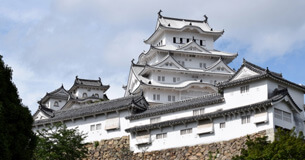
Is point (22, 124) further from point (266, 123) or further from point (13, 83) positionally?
point (266, 123)

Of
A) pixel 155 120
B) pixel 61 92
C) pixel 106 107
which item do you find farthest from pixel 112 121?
pixel 61 92

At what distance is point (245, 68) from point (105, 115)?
511 inches

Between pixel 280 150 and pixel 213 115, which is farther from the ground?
pixel 213 115

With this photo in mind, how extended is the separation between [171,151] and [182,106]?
356 cm

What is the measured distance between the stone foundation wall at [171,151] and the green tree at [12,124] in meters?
16.7

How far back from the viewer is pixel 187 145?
4356 centimetres

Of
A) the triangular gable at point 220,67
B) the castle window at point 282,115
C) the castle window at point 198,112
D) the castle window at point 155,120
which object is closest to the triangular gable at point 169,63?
the triangular gable at point 220,67

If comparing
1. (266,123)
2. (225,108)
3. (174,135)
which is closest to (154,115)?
(174,135)

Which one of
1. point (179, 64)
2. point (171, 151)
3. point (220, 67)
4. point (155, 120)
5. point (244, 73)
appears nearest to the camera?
point (244, 73)

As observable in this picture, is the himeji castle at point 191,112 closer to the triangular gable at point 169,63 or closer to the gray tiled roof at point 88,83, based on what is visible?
the triangular gable at point 169,63

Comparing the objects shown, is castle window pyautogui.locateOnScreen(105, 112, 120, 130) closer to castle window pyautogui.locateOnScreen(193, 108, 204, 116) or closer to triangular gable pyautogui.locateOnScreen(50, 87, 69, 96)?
castle window pyautogui.locateOnScreen(193, 108, 204, 116)

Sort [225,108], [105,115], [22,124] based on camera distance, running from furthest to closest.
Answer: [105,115]
[225,108]
[22,124]

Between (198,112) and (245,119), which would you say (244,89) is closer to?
(245,119)

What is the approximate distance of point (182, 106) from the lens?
148ft
